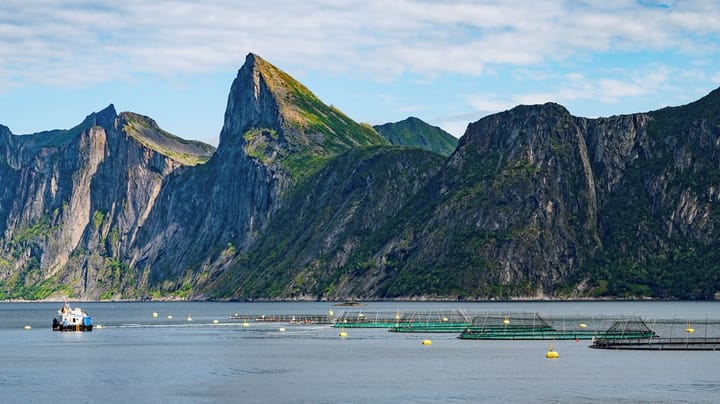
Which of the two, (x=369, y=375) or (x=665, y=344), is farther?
(x=665, y=344)

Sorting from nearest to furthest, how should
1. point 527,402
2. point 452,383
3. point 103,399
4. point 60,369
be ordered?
point 527,402 < point 103,399 < point 452,383 < point 60,369

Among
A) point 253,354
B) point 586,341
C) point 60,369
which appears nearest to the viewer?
point 60,369

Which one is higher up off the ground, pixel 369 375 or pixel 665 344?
pixel 665 344

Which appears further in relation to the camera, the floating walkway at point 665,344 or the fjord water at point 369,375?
the floating walkway at point 665,344

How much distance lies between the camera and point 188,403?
392ft

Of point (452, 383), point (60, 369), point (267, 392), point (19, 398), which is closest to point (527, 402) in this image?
point (452, 383)

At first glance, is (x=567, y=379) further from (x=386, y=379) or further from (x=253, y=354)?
(x=253, y=354)

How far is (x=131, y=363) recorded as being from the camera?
17175cm

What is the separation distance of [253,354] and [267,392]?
187ft

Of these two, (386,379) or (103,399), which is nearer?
(103,399)

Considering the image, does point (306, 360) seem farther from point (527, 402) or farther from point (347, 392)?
point (527, 402)

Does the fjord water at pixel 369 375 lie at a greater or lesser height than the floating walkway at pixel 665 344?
lesser

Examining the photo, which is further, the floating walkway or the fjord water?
the floating walkway

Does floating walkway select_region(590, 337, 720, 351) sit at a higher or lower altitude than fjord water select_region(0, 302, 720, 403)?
higher
